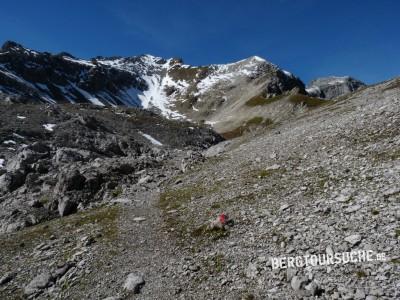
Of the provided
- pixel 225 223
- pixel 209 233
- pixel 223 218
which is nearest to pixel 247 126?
pixel 223 218

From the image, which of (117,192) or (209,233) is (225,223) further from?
(117,192)

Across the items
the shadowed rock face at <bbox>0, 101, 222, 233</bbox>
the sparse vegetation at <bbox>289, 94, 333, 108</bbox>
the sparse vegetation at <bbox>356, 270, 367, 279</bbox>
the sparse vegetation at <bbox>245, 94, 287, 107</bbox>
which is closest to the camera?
the sparse vegetation at <bbox>356, 270, 367, 279</bbox>

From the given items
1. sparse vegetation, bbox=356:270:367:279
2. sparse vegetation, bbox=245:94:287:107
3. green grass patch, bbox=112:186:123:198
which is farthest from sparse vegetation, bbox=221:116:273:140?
sparse vegetation, bbox=356:270:367:279

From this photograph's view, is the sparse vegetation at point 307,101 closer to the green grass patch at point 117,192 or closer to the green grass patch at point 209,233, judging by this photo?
the green grass patch at point 117,192

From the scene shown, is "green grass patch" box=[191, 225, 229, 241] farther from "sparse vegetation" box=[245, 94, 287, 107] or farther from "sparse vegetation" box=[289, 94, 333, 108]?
"sparse vegetation" box=[245, 94, 287, 107]

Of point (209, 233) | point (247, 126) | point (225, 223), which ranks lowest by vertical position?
point (209, 233)

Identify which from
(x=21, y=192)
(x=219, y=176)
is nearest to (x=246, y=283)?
(x=219, y=176)

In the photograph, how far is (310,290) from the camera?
1293 centimetres

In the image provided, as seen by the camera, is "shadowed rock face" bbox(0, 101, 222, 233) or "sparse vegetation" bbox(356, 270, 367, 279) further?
"shadowed rock face" bbox(0, 101, 222, 233)

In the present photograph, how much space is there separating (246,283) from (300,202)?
22.8ft

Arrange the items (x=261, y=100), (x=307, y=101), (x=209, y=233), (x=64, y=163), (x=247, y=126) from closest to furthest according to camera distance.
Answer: (x=209, y=233), (x=64, y=163), (x=307, y=101), (x=247, y=126), (x=261, y=100)

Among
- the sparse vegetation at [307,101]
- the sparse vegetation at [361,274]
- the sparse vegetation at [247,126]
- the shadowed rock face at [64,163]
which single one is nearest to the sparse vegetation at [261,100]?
the sparse vegetation at [247,126]

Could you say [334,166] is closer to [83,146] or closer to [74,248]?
[74,248]

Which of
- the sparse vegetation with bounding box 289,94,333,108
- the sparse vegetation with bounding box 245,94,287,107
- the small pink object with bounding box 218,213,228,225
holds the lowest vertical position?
the small pink object with bounding box 218,213,228,225
